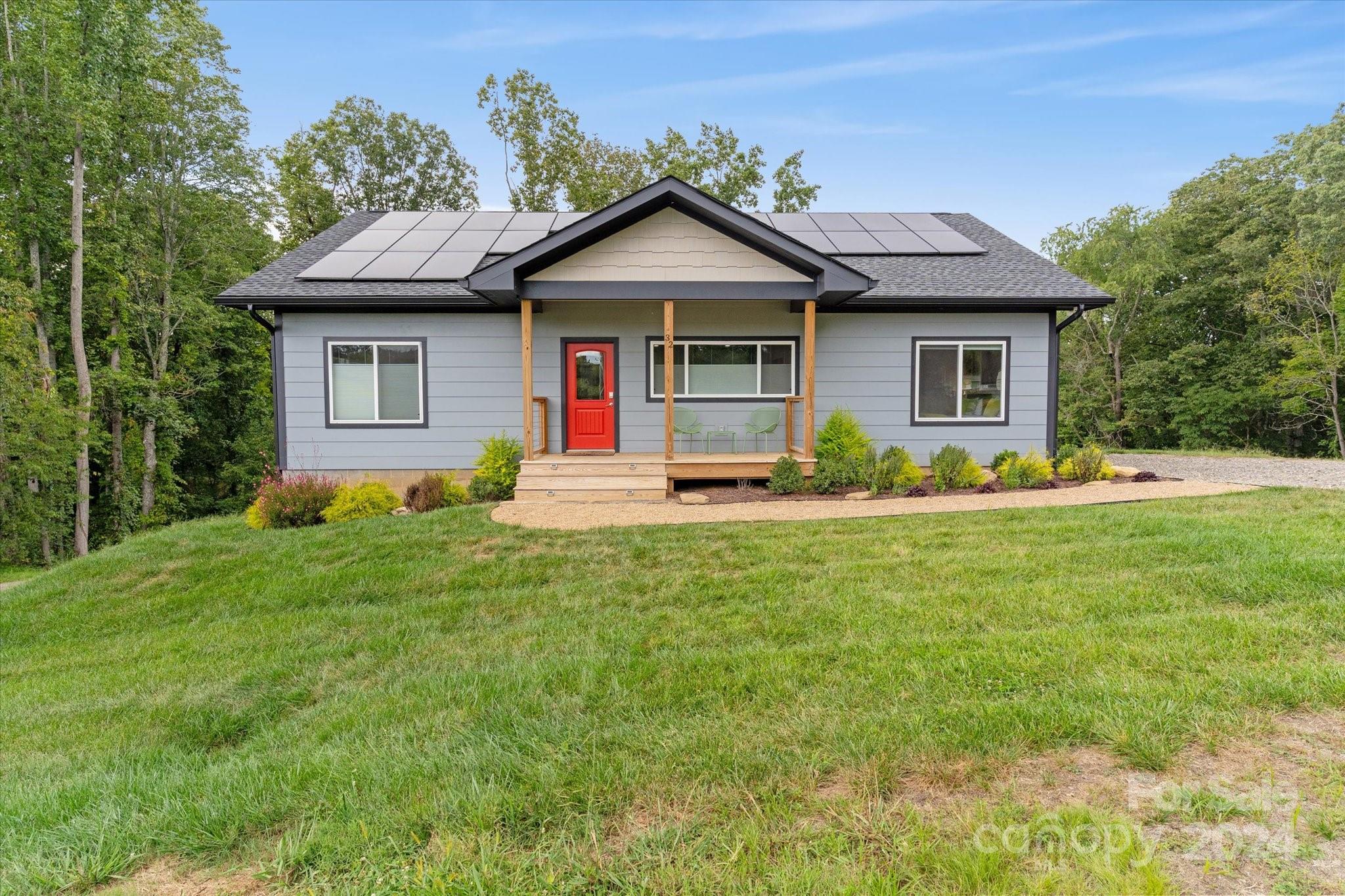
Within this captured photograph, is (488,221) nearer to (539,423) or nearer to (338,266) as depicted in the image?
(338,266)

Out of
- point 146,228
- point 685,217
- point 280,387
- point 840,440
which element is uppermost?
point 146,228

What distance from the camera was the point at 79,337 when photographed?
45.0 feet

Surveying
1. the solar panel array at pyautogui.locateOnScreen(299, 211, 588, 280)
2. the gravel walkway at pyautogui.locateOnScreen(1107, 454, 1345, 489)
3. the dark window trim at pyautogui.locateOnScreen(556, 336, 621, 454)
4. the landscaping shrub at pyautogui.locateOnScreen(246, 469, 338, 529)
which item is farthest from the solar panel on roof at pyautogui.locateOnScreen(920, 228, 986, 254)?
the landscaping shrub at pyautogui.locateOnScreen(246, 469, 338, 529)

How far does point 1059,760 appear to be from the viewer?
2.19 metres

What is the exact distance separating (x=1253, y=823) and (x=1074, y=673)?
1.10 meters

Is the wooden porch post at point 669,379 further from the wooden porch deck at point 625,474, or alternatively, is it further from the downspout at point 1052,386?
the downspout at point 1052,386

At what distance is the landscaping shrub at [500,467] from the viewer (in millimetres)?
8969

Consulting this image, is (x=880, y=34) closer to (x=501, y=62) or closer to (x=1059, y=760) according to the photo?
(x=501, y=62)

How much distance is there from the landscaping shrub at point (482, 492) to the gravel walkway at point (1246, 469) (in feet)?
31.8

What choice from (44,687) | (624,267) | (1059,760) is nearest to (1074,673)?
(1059,760)

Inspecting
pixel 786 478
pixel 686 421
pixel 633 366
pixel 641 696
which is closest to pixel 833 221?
pixel 633 366

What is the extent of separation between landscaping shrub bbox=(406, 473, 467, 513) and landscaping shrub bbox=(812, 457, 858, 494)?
4.97 m

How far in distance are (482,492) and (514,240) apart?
18.6ft

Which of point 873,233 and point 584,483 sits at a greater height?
point 873,233
